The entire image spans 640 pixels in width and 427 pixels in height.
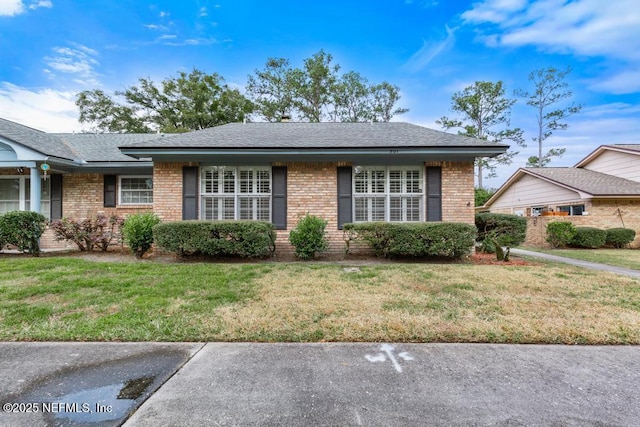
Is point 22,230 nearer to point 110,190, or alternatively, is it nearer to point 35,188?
point 35,188

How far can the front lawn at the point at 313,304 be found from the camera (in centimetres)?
316

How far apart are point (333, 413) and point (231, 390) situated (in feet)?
2.60

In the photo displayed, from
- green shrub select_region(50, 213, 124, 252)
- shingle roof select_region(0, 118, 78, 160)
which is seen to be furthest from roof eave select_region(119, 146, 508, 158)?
shingle roof select_region(0, 118, 78, 160)

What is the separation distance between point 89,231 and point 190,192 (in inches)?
125

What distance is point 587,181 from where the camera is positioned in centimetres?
1545

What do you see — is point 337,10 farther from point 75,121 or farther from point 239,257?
point 75,121

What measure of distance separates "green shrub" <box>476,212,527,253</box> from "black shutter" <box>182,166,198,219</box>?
8.64 m

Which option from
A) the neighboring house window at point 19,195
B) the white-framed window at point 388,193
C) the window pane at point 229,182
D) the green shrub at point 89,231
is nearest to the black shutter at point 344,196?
the white-framed window at point 388,193

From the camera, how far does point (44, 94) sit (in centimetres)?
1898

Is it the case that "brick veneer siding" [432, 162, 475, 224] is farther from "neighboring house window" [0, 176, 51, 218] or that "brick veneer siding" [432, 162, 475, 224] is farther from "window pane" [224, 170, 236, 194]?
"neighboring house window" [0, 176, 51, 218]

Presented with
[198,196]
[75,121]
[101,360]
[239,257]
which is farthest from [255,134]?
[75,121]

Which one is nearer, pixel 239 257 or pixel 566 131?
pixel 239 257

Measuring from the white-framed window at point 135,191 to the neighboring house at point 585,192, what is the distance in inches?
668

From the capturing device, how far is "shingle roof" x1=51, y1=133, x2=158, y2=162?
10203 millimetres
